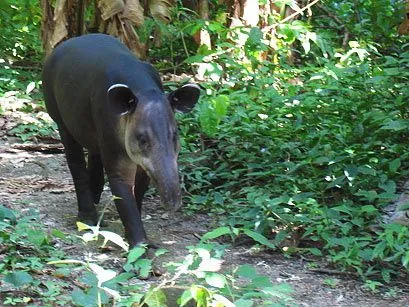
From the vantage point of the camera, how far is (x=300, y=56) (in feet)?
38.5

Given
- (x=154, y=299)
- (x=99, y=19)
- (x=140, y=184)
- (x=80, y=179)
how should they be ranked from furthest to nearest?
1. (x=99, y=19)
2. (x=80, y=179)
3. (x=140, y=184)
4. (x=154, y=299)

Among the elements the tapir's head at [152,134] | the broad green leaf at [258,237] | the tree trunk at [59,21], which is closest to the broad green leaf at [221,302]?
the broad green leaf at [258,237]

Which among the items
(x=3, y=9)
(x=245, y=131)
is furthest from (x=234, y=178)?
(x=3, y=9)

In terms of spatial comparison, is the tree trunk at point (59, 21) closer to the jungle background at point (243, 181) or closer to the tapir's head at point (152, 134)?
the jungle background at point (243, 181)

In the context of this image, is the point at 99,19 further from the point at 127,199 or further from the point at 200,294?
the point at 200,294

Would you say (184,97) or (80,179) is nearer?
(184,97)

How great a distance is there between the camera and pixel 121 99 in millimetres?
5340

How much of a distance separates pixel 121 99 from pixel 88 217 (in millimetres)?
1285

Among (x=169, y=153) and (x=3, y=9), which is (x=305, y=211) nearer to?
(x=169, y=153)

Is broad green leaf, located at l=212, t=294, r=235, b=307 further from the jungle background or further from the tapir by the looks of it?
the tapir

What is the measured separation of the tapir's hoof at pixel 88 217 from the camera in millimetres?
6262

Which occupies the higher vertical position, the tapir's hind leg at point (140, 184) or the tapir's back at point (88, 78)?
the tapir's back at point (88, 78)

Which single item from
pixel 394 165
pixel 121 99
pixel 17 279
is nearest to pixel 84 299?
pixel 17 279

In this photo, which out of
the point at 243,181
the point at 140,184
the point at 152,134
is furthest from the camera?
the point at 243,181
